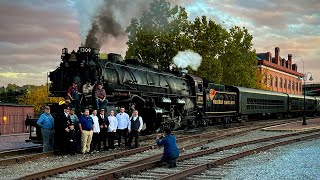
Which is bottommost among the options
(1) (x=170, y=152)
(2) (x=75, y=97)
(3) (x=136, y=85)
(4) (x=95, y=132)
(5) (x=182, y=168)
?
(5) (x=182, y=168)

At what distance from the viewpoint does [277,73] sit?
8769cm

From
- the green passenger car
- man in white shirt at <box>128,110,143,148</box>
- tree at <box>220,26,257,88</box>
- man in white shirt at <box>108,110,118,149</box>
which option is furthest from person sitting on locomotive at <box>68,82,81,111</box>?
tree at <box>220,26,257,88</box>

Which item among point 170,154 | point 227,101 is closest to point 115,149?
point 170,154

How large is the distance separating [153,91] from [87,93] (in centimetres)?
524

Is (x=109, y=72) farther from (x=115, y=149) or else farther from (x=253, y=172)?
(x=253, y=172)

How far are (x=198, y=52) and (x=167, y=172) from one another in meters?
34.2

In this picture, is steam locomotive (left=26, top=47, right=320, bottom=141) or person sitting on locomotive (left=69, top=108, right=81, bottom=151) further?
steam locomotive (left=26, top=47, right=320, bottom=141)

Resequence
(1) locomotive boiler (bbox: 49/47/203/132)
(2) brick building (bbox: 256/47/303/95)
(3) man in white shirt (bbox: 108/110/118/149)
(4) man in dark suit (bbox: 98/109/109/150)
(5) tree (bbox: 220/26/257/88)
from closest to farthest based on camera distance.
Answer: (4) man in dark suit (bbox: 98/109/109/150)
(3) man in white shirt (bbox: 108/110/118/149)
(1) locomotive boiler (bbox: 49/47/203/132)
(5) tree (bbox: 220/26/257/88)
(2) brick building (bbox: 256/47/303/95)

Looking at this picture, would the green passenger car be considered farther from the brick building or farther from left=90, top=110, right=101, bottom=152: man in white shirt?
the brick building

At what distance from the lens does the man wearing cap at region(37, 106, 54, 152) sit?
14414 millimetres

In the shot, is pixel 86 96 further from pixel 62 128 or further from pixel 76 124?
pixel 62 128

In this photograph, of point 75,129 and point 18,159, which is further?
point 75,129

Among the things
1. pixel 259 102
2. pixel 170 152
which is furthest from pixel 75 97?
pixel 259 102

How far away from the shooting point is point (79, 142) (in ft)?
48.8
